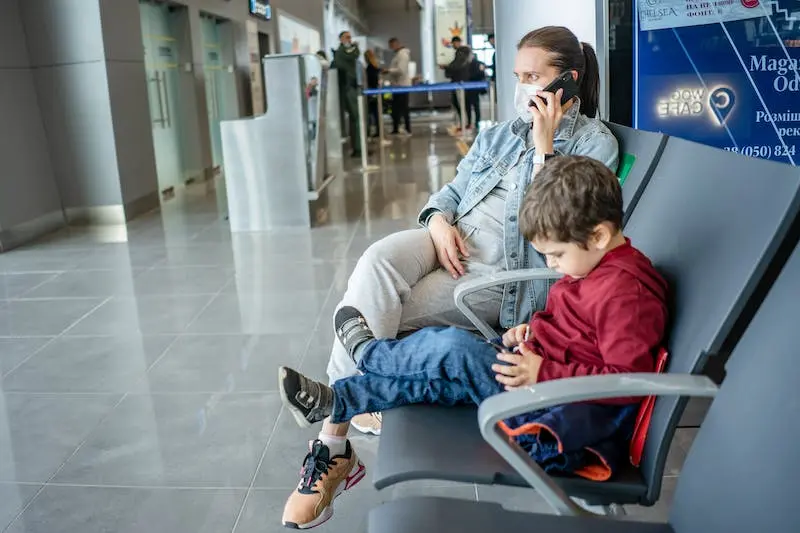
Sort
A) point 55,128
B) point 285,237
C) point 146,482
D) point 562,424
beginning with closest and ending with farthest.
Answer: point 562,424 → point 146,482 → point 285,237 → point 55,128

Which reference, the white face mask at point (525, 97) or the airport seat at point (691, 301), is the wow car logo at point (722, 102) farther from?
the airport seat at point (691, 301)

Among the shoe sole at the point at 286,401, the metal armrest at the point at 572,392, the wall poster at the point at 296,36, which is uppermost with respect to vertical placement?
the wall poster at the point at 296,36

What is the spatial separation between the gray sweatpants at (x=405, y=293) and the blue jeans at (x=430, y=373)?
0.27 m

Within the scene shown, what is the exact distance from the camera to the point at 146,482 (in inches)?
81.9

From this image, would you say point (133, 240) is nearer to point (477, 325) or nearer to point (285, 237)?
point (285, 237)

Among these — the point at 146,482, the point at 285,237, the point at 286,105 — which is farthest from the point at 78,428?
the point at 286,105

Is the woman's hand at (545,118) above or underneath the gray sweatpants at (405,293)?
above

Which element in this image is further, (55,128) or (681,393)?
(55,128)

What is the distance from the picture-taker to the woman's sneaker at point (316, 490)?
178 centimetres

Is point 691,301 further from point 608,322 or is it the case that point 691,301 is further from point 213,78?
point 213,78

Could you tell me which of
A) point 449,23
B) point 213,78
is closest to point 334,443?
point 213,78

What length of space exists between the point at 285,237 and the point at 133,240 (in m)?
1.18

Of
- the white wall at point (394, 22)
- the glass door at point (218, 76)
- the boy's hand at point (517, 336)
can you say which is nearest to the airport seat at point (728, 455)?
the boy's hand at point (517, 336)

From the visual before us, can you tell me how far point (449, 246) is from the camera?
1.93 m
